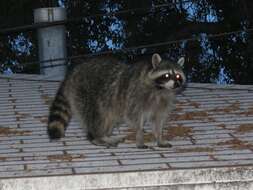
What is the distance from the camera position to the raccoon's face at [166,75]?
468cm

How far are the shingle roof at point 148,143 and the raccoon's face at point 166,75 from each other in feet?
1.34

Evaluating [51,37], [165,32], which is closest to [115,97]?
[51,37]

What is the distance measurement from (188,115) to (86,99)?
3.65 feet

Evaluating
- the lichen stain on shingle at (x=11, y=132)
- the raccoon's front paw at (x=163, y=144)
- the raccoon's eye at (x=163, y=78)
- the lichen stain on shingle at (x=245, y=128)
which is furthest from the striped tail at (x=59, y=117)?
the lichen stain on shingle at (x=245, y=128)

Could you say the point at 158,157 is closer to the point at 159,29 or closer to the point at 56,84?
the point at 56,84

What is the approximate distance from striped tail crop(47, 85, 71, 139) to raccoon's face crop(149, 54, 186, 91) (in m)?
0.76

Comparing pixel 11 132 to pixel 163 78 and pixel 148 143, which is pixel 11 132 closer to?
pixel 148 143

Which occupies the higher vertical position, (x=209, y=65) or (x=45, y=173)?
(x=45, y=173)

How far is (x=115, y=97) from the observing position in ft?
16.5

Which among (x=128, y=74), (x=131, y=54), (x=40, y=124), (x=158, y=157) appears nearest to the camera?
(x=158, y=157)

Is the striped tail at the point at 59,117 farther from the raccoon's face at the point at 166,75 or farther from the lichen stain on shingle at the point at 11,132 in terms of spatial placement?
the raccoon's face at the point at 166,75

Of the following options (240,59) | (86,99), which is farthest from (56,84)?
(240,59)

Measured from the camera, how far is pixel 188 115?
5.96 meters

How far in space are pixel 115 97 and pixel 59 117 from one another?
17.3 inches
